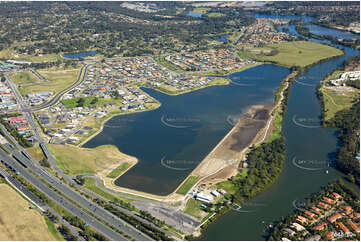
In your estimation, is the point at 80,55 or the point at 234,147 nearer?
the point at 234,147

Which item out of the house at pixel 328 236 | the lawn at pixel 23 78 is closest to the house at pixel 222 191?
the house at pixel 328 236

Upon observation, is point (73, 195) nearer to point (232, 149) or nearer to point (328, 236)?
point (232, 149)

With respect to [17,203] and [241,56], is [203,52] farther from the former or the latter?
[17,203]

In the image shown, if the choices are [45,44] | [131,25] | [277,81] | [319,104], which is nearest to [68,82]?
[45,44]

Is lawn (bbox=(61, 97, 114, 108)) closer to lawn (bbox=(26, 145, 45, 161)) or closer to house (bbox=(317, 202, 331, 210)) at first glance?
lawn (bbox=(26, 145, 45, 161))

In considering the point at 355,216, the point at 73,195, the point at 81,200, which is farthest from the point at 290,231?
the point at 73,195
